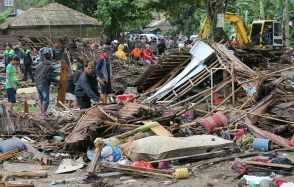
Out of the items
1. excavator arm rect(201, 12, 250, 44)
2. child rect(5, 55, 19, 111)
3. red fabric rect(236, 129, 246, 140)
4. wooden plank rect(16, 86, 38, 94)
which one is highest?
excavator arm rect(201, 12, 250, 44)

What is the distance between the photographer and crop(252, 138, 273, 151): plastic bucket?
9.22m

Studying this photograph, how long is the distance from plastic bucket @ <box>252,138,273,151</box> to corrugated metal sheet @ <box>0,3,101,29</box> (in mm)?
30591

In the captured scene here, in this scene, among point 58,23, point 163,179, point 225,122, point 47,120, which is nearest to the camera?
point 163,179

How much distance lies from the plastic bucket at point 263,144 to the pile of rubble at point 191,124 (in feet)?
0.06

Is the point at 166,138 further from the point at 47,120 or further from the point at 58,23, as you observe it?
the point at 58,23

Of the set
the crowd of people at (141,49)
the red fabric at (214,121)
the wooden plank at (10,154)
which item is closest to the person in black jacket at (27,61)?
the crowd of people at (141,49)

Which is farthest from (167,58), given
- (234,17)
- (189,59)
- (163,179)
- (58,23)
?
(58,23)

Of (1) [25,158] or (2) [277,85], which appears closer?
(1) [25,158]

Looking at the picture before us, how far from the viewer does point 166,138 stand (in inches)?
345

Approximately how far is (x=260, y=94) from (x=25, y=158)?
482 cm

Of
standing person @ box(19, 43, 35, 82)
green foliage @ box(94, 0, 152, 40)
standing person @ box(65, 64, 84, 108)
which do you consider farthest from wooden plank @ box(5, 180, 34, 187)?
green foliage @ box(94, 0, 152, 40)

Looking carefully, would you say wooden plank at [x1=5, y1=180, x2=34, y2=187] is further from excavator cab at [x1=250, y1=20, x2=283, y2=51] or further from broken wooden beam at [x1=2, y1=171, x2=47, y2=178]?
excavator cab at [x1=250, y1=20, x2=283, y2=51]

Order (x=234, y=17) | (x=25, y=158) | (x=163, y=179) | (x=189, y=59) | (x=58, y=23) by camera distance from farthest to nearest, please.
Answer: (x=58, y=23), (x=234, y=17), (x=189, y=59), (x=25, y=158), (x=163, y=179)

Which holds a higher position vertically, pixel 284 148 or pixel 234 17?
pixel 234 17
